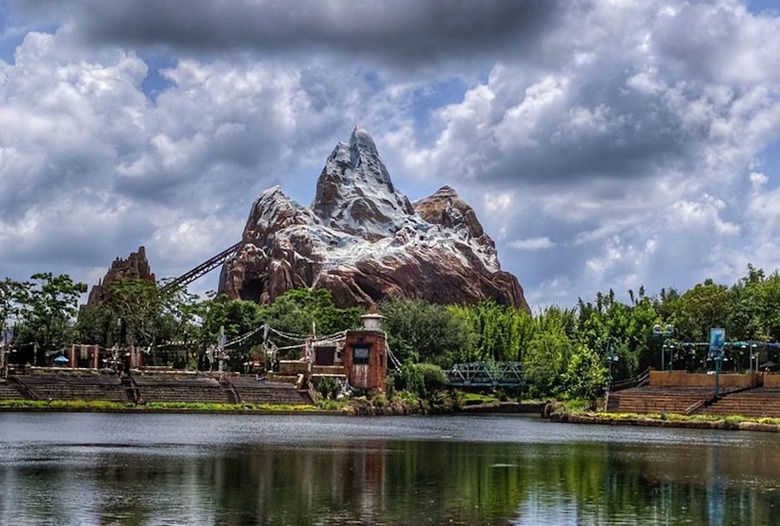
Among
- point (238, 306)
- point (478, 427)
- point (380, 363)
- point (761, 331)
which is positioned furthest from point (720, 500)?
point (238, 306)

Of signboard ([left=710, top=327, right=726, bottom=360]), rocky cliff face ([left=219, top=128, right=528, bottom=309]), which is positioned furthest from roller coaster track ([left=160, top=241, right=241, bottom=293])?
signboard ([left=710, top=327, right=726, bottom=360])

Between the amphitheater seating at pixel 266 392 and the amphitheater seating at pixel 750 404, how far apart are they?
122ft

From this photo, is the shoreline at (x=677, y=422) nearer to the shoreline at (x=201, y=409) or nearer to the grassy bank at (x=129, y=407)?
the shoreline at (x=201, y=409)

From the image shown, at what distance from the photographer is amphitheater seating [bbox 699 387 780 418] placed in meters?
86.4

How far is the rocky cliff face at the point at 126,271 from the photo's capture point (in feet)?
526

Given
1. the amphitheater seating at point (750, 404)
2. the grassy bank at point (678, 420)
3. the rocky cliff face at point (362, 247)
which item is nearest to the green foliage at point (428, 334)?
the rocky cliff face at point (362, 247)

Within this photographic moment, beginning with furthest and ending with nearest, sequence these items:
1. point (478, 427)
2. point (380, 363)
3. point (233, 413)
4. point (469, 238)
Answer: point (469, 238) → point (380, 363) → point (233, 413) → point (478, 427)

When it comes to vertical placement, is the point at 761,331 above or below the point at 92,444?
above

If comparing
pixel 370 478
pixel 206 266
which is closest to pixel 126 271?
pixel 206 266

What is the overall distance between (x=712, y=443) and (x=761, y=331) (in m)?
62.5

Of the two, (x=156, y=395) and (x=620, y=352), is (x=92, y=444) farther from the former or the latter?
(x=620, y=352)

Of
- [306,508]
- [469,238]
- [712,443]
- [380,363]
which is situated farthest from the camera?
[469,238]

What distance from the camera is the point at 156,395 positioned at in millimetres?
95938

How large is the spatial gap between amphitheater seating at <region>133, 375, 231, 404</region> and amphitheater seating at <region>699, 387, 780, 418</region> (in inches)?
1623
